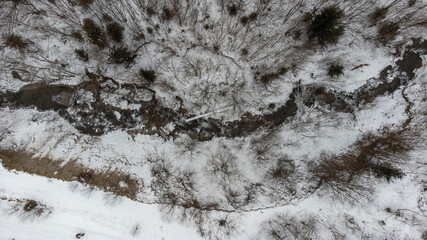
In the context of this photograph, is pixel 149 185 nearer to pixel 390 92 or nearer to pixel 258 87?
pixel 258 87

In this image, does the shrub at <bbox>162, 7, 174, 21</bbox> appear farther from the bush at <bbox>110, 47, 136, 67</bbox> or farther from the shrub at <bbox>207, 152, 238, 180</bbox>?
the shrub at <bbox>207, 152, 238, 180</bbox>

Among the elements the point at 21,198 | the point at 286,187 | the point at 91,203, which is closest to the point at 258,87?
the point at 286,187

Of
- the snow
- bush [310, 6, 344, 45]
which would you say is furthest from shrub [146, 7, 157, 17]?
the snow

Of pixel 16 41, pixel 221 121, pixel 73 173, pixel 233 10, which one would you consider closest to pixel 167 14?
pixel 233 10

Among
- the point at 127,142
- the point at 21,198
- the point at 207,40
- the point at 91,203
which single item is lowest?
the point at 91,203

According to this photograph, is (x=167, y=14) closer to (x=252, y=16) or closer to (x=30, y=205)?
(x=252, y=16)

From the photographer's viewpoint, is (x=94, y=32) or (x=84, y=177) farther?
(x=84, y=177)
